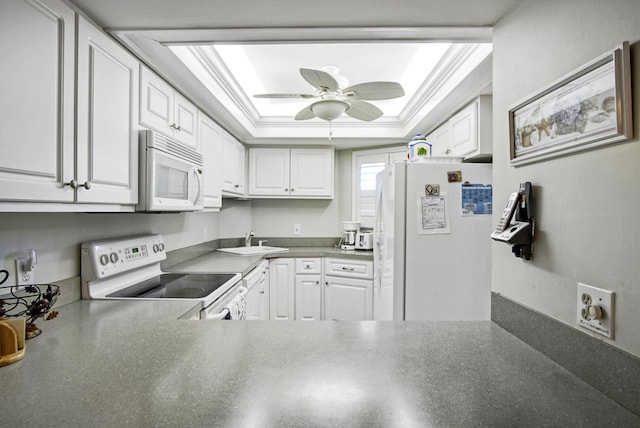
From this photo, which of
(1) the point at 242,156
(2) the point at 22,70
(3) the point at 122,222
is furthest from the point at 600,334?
(1) the point at 242,156

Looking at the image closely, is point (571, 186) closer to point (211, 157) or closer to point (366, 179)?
point (211, 157)

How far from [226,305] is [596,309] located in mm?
1591

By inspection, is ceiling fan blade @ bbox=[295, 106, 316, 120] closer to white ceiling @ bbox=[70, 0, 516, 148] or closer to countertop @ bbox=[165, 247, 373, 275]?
white ceiling @ bbox=[70, 0, 516, 148]

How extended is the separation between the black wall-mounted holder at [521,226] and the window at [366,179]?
7.91 feet

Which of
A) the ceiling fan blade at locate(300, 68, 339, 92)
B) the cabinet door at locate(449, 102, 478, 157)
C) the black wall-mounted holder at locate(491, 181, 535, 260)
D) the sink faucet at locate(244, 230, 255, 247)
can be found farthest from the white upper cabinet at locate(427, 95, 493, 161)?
the sink faucet at locate(244, 230, 255, 247)

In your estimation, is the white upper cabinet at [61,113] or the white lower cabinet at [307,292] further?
the white lower cabinet at [307,292]

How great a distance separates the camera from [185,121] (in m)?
1.89

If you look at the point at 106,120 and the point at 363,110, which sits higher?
the point at 363,110

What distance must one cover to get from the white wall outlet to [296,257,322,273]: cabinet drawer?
2.44 meters

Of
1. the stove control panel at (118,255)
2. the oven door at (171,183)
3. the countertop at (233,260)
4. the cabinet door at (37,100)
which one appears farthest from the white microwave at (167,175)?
the countertop at (233,260)

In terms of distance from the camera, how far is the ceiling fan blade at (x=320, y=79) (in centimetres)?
143

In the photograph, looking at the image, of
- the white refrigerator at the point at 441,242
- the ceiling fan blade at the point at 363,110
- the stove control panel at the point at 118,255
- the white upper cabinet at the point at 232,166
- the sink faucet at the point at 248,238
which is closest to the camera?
the stove control panel at the point at 118,255

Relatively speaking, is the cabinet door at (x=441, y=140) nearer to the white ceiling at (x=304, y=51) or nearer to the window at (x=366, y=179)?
the white ceiling at (x=304, y=51)

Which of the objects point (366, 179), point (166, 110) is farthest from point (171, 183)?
point (366, 179)
